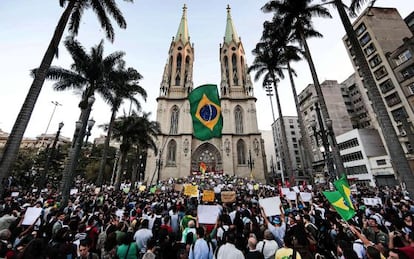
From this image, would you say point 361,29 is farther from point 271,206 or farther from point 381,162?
point 271,206

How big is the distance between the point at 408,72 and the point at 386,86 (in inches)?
123

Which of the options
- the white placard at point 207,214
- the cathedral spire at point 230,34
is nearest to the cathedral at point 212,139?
the cathedral spire at point 230,34

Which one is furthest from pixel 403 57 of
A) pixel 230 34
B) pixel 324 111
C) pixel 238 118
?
pixel 230 34

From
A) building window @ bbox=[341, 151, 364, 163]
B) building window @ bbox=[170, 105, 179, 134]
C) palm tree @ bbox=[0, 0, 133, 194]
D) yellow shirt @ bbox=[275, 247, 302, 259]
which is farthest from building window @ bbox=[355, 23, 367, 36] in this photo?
yellow shirt @ bbox=[275, 247, 302, 259]

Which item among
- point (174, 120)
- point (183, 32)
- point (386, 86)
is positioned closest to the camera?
point (386, 86)

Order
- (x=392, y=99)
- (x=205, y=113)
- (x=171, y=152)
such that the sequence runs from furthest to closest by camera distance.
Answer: (x=171, y=152) → (x=392, y=99) → (x=205, y=113)

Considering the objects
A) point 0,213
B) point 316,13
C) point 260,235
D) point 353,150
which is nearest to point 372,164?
point 353,150

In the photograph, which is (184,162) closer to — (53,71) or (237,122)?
(237,122)

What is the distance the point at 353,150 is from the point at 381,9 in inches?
894

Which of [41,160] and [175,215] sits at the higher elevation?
[41,160]

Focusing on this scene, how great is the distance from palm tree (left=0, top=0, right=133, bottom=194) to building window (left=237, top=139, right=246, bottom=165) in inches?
1099

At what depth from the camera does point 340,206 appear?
379cm

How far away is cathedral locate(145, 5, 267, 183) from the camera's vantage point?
32.0 meters

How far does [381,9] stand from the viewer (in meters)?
27.8
